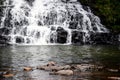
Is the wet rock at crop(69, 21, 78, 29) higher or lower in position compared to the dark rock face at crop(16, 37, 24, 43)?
higher

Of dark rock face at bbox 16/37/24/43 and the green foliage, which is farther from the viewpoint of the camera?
the green foliage

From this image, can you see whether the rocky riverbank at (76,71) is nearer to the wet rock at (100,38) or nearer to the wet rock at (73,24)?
the wet rock at (100,38)

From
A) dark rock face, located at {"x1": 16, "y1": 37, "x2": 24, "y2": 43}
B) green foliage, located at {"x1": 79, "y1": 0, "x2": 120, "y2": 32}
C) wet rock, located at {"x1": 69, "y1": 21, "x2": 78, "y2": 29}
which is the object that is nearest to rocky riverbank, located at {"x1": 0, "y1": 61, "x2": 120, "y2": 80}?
dark rock face, located at {"x1": 16, "y1": 37, "x2": 24, "y2": 43}

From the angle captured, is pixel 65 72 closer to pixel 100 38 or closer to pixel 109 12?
pixel 100 38

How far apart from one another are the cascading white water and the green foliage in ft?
3.27

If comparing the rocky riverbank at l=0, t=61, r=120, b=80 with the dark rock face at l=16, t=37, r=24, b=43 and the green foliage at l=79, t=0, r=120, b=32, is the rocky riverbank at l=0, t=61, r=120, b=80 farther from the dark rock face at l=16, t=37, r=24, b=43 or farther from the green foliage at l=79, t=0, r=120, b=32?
the green foliage at l=79, t=0, r=120, b=32

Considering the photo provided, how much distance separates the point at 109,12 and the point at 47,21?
28.2 ft

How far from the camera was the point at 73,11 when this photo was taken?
4691cm

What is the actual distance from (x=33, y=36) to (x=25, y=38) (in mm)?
1115

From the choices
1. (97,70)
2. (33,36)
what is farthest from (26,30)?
(97,70)

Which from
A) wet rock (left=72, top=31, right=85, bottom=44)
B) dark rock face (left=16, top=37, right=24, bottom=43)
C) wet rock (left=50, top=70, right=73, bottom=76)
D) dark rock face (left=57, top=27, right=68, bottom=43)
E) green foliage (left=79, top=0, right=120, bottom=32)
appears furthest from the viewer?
green foliage (left=79, top=0, right=120, bottom=32)

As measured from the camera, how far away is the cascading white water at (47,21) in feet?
142

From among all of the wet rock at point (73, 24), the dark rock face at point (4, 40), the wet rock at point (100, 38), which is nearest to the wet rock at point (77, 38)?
the wet rock at point (100, 38)

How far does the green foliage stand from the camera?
152ft
